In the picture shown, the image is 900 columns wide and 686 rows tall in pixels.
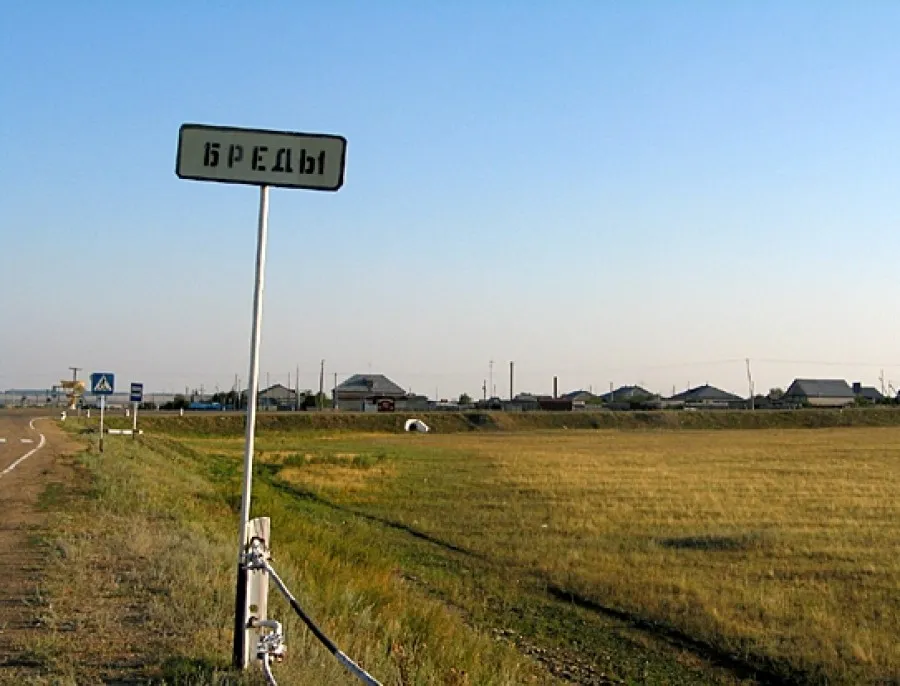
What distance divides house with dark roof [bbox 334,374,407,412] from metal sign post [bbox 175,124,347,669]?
474ft

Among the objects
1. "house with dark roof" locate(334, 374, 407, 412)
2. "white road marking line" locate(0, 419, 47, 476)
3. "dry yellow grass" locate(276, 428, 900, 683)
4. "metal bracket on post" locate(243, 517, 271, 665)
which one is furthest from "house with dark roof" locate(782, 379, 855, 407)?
"metal bracket on post" locate(243, 517, 271, 665)

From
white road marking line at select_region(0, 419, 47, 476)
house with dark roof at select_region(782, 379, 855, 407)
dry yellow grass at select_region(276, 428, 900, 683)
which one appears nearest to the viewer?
dry yellow grass at select_region(276, 428, 900, 683)

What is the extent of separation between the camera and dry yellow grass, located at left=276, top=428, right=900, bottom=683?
12133 millimetres

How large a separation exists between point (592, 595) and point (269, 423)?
8210cm

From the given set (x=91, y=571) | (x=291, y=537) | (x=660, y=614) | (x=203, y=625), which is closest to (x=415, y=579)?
(x=291, y=537)

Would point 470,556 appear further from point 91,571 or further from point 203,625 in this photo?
point 203,625

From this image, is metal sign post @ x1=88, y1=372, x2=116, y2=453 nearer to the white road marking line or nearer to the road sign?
the white road marking line

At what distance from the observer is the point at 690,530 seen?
21297mm

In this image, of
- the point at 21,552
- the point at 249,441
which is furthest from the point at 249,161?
the point at 21,552

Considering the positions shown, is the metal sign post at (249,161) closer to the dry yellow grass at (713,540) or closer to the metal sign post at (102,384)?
the dry yellow grass at (713,540)

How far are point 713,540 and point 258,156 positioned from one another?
51.7 ft

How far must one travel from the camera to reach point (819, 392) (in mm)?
185250

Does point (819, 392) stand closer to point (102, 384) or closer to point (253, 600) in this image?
point (102, 384)

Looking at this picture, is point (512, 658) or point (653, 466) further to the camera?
point (653, 466)
